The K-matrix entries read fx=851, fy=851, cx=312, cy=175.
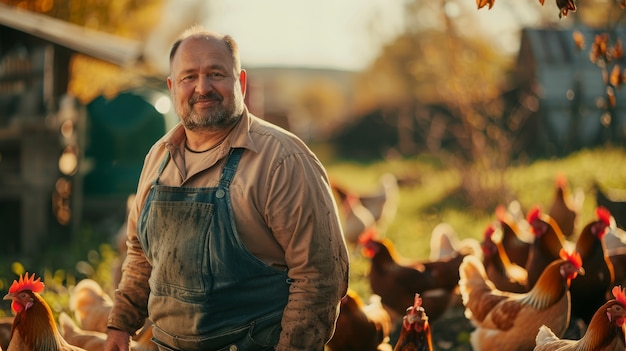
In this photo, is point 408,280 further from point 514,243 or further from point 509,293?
point 514,243

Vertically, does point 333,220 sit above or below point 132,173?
above

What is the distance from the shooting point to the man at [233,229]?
10.6 feet

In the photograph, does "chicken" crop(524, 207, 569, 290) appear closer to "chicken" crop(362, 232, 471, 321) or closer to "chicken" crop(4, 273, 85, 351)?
"chicken" crop(362, 232, 471, 321)

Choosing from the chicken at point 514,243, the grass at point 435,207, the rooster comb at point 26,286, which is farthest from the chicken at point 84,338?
the chicken at point 514,243

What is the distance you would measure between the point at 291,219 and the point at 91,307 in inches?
118

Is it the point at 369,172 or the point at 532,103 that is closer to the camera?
the point at 532,103

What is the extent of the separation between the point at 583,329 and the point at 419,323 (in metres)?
1.97

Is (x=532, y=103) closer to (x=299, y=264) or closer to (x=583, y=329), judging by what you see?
(x=583, y=329)

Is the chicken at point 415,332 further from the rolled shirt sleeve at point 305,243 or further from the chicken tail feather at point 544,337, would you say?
the rolled shirt sleeve at point 305,243

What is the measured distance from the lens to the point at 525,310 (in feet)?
17.6

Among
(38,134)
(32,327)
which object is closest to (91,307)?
(32,327)

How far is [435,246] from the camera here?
327 inches

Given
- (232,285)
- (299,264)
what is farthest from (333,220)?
(232,285)

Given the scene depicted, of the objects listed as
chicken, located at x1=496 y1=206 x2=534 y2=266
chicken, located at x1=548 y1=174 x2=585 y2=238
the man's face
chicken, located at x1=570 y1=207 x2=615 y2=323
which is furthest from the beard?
chicken, located at x1=548 y1=174 x2=585 y2=238
